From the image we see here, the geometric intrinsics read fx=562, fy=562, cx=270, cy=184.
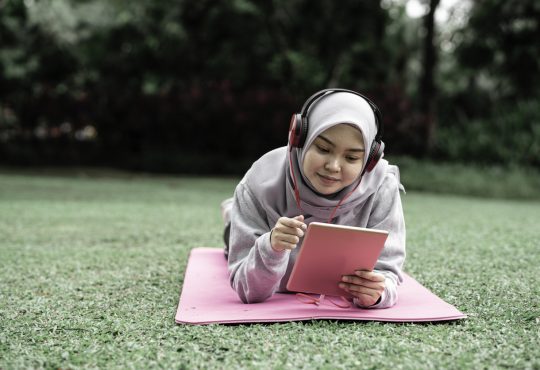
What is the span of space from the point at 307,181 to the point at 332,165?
181 millimetres

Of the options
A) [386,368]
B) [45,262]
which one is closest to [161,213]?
[45,262]

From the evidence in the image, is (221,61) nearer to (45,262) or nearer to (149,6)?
(149,6)

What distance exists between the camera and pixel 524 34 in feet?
42.2

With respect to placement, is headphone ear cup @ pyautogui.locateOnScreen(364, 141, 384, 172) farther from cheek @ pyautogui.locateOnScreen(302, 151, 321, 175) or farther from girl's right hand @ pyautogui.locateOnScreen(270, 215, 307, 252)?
girl's right hand @ pyautogui.locateOnScreen(270, 215, 307, 252)

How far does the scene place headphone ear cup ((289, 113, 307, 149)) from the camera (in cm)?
206

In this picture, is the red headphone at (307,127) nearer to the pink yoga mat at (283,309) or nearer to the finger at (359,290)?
the finger at (359,290)

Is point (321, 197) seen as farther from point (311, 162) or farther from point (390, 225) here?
point (390, 225)

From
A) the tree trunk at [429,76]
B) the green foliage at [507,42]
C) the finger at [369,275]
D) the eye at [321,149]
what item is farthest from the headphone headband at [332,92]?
the green foliage at [507,42]

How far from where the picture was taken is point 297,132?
2.08 meters

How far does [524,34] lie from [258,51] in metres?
6.13

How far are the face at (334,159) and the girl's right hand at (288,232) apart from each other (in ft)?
0.64

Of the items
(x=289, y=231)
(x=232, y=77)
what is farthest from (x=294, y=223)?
(x=232, y=77)

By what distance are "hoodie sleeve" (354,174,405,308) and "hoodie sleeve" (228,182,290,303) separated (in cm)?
42

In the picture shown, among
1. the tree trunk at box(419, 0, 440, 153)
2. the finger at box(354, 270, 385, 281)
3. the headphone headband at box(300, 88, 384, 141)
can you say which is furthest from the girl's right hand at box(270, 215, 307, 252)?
the tree trunk at box(419, 0, 440, 153)
